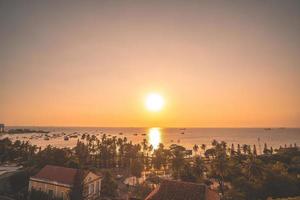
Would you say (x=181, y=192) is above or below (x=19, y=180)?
above

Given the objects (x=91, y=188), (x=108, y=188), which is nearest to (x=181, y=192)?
(x=91, y=188)

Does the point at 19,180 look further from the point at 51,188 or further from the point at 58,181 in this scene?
the point at 58,181

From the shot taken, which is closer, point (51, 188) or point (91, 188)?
point (51, 188)

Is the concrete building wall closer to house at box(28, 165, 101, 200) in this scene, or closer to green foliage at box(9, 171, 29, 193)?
house at box(28, 165, 101, 200)

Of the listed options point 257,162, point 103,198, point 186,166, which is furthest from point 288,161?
point 103,198

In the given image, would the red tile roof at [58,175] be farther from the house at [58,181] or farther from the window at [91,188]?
the window at [91,188]

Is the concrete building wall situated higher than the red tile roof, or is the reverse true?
the red tile roof

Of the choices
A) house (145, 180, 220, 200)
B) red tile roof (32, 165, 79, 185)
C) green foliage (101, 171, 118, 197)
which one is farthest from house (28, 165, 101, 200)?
house (145, 180, 220, 200)

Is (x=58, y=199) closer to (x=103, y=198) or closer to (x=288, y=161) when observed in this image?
(x=103, y=198)

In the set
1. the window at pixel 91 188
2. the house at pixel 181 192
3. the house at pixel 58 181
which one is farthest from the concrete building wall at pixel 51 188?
the house at pixel 181 192
